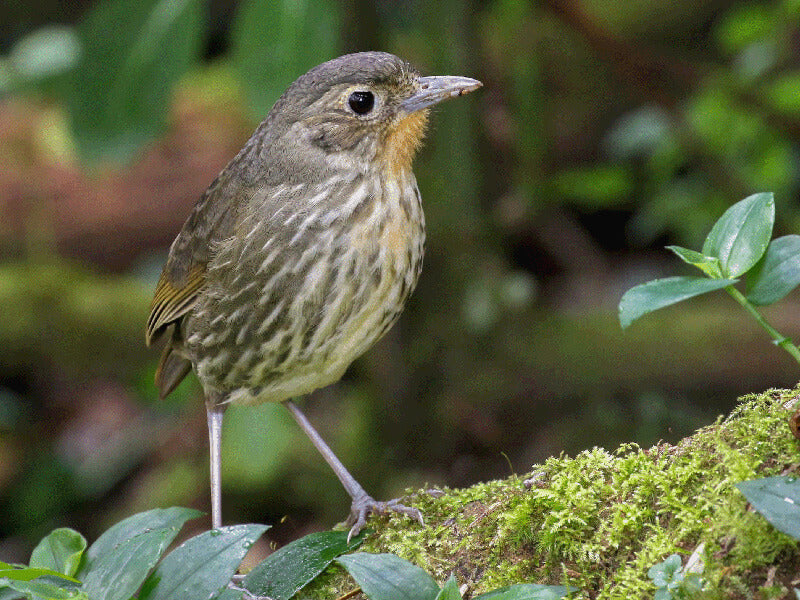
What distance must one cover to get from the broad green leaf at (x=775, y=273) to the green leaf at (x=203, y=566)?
982mm

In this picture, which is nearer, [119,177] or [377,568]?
[377,568]

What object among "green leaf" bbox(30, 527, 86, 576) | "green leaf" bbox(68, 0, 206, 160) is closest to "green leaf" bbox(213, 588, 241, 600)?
"green leaf" bbox(30, 527, 86, 576)

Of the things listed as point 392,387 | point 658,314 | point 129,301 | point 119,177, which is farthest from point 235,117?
point 658,314

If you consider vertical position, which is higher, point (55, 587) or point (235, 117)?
point (235, 117)

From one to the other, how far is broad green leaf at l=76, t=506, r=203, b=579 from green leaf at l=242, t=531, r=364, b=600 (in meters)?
0.19

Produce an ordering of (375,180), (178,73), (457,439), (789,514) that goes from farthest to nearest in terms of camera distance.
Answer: (457,439) → (178,73) → (375,180) → (789,514)

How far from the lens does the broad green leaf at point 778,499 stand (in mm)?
1551

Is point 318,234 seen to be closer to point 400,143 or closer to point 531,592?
point 400,143

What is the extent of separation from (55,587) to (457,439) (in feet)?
11.3

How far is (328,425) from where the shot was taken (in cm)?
579

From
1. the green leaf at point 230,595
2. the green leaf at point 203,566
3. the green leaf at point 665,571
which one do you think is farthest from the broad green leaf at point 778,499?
the green leaf at point 230,595

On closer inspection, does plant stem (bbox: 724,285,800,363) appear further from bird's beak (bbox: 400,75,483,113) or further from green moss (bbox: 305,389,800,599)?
bird's beak (bbox: 400,75,483,113)

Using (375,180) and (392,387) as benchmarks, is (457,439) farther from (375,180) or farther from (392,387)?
(375,180)

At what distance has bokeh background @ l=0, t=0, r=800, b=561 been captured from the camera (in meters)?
4.39
